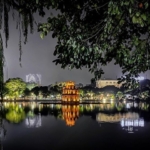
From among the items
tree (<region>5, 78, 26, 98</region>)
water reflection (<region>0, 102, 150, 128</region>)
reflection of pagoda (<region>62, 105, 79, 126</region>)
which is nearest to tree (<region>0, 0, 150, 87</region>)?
water reflection (<region>0, 102, 150, 128</region>)

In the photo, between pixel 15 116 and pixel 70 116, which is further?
pixel 70 116

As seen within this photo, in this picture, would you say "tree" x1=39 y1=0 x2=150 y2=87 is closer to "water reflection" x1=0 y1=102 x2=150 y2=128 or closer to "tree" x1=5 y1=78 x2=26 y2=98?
"water reflection" x1=0 y1=102 x2=150 y2=128

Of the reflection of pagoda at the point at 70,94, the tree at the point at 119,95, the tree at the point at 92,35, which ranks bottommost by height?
the tree at the point at 119,95

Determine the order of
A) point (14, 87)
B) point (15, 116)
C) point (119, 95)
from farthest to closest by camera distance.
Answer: point (119, 95) < point (14, 87) < point (15, 116)

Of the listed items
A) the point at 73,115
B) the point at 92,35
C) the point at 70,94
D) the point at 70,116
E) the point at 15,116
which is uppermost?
the point at 92,35

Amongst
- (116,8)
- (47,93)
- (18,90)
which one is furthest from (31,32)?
(47,93)

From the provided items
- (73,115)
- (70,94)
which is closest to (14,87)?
(70,94)

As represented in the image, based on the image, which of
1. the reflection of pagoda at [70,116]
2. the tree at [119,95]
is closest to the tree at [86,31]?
the reflection of pagoda at [70,116]

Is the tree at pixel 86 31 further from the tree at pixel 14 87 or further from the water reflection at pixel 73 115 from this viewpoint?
the tree at pixel 14 87

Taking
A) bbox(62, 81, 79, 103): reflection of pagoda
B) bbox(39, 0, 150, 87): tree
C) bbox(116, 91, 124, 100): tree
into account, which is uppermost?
bbox(39, 0, 150, 87): tree

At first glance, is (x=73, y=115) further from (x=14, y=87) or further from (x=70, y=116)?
(x=14, y=87)

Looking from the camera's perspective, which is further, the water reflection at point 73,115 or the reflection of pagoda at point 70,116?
the reflection of pagoda at point 70,116

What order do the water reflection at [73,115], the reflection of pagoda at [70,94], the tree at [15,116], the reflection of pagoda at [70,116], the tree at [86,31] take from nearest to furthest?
the tree at [86,31] < the water reflection at [73,115] < the reflection of pagoda at [70,116] < the tree at [15,116] < the reflection of pagoda at [70,94]

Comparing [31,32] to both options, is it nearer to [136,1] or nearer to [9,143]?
[136,1]
